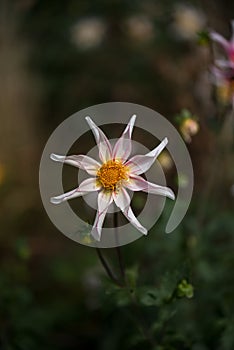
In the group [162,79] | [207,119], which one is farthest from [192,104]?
[207,119]

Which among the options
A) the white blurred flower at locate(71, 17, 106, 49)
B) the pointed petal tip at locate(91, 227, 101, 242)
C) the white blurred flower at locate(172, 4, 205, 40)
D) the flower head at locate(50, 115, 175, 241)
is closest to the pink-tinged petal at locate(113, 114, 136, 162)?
the flower head at locate(50, 115, 175, 241)

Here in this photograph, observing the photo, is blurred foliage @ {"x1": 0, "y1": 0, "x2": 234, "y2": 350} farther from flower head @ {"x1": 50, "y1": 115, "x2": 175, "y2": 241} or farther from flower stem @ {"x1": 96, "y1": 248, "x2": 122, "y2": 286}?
flower head @ {"x1": 50, "y1": 115, "x2": 175, "y2": 241}

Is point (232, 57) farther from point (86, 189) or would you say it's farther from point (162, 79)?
point (162, 79)

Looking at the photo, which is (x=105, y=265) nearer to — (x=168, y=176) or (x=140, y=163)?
(x=140, y=163)

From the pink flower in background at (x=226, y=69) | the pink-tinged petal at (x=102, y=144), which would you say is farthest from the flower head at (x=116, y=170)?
the pink flower in background at (x=226, y=69)

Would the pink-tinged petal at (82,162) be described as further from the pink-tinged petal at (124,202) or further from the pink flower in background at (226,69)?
the pink flower in background at (226,69)

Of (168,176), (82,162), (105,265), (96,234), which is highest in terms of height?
(82,162)

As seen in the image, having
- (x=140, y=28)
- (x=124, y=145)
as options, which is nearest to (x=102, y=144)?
(x=124, y=145)
